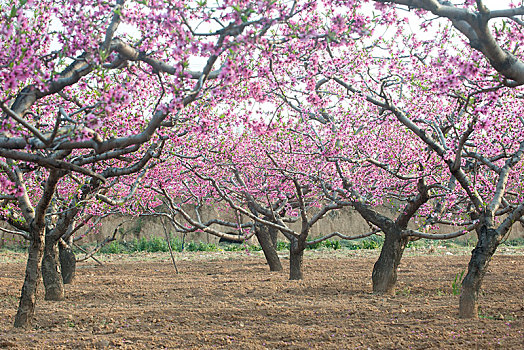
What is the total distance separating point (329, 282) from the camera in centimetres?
1256

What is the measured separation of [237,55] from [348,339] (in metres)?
3.83

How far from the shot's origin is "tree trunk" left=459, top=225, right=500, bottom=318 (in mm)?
7398

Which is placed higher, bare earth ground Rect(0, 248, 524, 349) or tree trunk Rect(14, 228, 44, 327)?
tree trunk Rect(14, 228, 44, 327)

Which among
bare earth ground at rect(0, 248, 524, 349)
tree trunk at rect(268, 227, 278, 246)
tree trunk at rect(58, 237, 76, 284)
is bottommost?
bare earth ground at rect(0, 248, 524, 349)

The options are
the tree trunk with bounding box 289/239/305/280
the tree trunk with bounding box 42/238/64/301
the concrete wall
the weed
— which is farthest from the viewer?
the concrete wall

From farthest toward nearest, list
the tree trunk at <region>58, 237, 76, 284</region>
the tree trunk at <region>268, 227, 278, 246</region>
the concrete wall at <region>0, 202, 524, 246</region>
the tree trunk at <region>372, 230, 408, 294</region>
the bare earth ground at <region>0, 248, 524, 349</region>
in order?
the concrete wall at <region>0, 202, 524, 246</region>, the tree trunk at <region>268, 227, 278, 246</region>, the tree trunk at <region>58, 237, 76, 284</region>, the tree trunk at <region>372, 230, 408, 294</region>, the bare earth ground at <region>0, 248, 524, 349</region>

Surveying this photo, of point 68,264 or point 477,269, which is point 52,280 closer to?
point 68,264

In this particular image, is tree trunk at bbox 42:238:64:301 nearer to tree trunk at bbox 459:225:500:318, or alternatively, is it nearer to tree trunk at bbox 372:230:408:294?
tree trunk at bbox 372:230:408:294

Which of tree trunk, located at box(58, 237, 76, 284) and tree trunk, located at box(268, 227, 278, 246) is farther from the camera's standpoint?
tree trunk, located at box(268, 227, 278, 246)

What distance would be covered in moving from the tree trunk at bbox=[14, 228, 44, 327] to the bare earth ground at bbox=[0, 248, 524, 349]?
19 centimetres

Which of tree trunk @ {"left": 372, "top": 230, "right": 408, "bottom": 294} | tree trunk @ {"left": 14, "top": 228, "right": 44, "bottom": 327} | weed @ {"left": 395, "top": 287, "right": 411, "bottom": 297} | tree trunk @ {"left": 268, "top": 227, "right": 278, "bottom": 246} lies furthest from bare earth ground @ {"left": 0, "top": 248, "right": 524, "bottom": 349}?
tree trunk @ {"left": 268, "top": 227, "right": 278, "bottom": 246}

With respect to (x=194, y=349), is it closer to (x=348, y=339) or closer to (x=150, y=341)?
(x=150, y=341)

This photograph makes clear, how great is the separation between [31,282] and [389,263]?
6559 millimetres

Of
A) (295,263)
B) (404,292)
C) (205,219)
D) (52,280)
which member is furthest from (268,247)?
(205,219)
